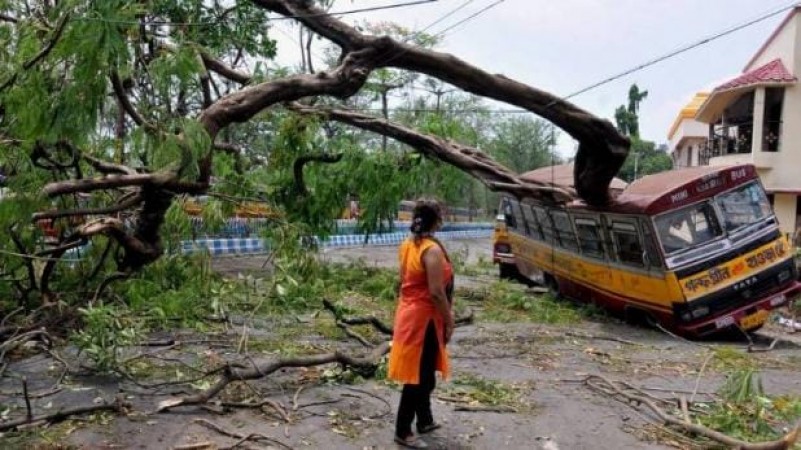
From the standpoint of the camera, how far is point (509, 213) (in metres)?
17.9

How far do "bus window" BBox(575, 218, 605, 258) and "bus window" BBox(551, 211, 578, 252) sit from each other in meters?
0.33

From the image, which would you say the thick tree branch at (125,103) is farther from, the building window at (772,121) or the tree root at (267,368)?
the building window at (772,121)

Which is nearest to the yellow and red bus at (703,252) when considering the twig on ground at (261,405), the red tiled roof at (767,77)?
the twig on ground at (261,405)

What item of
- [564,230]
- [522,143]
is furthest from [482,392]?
[522,143]

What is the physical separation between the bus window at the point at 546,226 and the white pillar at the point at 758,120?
9.50m

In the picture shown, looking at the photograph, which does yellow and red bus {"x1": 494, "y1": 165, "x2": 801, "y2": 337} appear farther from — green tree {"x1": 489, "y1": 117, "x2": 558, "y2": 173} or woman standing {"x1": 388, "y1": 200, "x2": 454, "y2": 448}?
green tree {"x1": 489, "y1": 117, "x2": 558, "y2": 173}

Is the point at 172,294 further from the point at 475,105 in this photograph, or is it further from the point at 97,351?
the point at 475,105

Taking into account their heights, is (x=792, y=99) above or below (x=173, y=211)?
above

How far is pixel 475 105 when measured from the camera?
48.0 metres

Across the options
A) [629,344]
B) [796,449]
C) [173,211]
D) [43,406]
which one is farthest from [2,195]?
[629,344]

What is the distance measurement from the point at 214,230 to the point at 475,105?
3938cm

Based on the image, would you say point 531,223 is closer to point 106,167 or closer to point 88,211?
point 106,167

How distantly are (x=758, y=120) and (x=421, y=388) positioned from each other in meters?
19.3

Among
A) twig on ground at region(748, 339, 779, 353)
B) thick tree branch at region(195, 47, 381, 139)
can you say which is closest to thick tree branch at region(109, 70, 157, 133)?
thick tree branch at region(195, 47, 381, 139)
